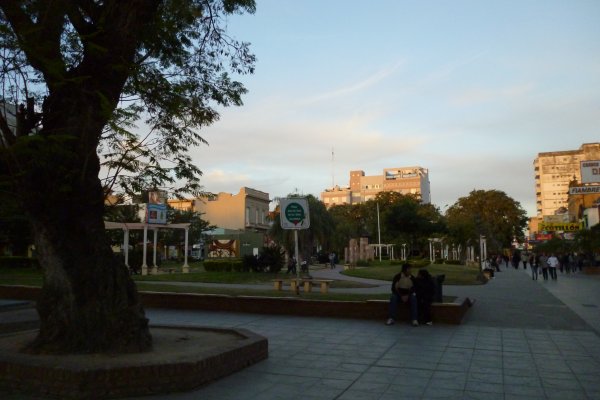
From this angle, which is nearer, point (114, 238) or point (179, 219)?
point (114, 238)

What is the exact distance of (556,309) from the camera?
50.8 ft

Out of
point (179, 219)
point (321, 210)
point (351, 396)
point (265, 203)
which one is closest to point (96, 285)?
point (351, 396)

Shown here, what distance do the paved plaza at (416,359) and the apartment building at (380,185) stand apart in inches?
6260

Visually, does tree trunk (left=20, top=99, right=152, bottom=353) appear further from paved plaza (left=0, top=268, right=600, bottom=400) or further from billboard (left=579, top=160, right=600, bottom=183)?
billboard (left=579, top=160, right=600, bottom=183)

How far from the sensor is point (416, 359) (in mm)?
8141

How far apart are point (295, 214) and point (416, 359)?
6.38m

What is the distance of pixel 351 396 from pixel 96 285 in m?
3.58

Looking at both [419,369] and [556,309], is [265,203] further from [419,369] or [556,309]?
[419,369]

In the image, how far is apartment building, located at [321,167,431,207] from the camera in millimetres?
173625

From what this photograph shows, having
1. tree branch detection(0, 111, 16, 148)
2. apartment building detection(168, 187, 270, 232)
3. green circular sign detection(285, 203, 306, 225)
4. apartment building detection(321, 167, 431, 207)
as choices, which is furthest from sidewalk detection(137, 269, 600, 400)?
apartment building detection(321, 167, 431, 207)

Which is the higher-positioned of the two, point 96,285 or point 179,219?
point 179,219

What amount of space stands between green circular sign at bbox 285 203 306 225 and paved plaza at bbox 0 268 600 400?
249 cm

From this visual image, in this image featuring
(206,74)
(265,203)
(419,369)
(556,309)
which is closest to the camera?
(419,369)

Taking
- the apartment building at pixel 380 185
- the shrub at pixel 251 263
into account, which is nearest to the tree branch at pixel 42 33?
the shrub at pixel 251 263
